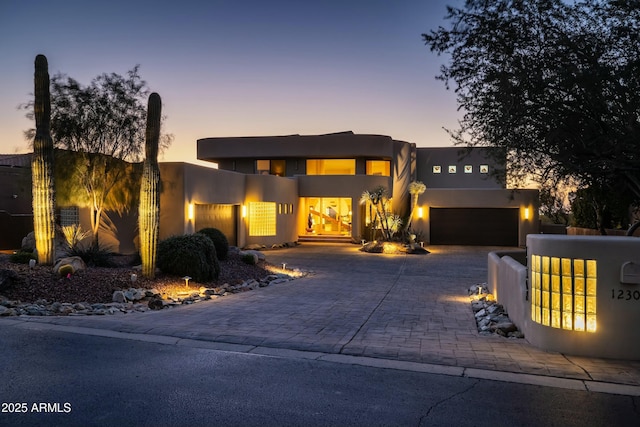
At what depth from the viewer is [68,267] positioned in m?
9.77

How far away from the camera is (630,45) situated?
7570 millimetres

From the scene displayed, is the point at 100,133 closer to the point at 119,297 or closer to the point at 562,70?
the point at 119,297

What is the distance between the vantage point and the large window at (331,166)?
31498 millimetres

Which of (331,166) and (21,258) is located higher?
(331,166)

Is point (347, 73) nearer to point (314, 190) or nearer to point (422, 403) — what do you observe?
point (314, 190)

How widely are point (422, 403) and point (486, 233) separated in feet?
82.7

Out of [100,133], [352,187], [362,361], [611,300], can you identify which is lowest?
[362,361]

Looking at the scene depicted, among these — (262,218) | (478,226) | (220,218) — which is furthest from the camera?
(478,226)

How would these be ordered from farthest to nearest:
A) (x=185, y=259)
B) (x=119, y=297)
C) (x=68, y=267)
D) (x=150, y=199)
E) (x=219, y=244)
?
(x=219, y=244) → (x=185, y=259) → (x=150, y=199) → (x=68, y=267) → (x=119, y=297)

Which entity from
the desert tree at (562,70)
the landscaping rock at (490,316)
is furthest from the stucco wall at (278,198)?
the desert tree at (562,70)

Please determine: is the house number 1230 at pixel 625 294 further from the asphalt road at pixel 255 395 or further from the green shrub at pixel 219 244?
the green shrub at pixel 219 244

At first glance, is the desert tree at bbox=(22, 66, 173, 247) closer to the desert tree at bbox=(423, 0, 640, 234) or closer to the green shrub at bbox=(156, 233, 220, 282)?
the green shrub at bbox=(156, 233, 220, 282)

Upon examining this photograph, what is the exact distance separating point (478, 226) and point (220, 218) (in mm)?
15257

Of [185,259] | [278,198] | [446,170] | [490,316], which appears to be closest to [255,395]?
[490,316]
